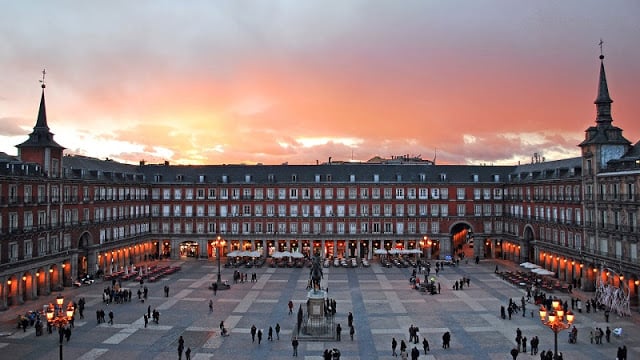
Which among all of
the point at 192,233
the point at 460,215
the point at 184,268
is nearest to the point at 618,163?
the point at 460,215

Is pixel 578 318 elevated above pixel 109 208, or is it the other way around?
pixel 109 208

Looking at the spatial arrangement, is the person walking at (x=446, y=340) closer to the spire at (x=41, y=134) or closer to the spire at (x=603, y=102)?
the spire at (x=603, y=102)

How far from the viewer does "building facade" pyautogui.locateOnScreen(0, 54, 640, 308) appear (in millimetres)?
57219

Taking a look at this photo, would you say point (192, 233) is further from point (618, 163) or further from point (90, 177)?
point (618, 163)

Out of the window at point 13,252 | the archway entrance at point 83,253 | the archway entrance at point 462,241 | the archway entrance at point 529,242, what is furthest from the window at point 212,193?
the archway entrance at point 529,242

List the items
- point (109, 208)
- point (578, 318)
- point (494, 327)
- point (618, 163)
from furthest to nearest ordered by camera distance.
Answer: point (109, 208), point (618, 163), point (578, 318), point (494, 327)

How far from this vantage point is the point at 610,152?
2192 inches

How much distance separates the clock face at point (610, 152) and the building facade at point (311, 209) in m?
0.11

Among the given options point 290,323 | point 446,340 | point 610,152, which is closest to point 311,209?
point 290,323

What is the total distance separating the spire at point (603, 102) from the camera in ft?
188

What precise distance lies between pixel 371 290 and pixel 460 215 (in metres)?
35.0

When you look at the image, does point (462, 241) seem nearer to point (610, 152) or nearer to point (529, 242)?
point (529, 242)

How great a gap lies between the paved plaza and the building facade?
8.47 m

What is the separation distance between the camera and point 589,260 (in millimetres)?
56906
